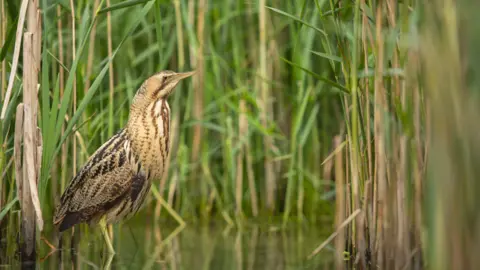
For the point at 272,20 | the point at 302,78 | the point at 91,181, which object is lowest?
the point at 91,181

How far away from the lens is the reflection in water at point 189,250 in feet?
16.8

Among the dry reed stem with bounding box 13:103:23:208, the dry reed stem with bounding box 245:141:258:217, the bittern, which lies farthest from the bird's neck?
the dry reed stem with bounding box 245:141:258:217

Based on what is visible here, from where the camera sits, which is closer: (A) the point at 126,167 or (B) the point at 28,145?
(B) the point at 28,145

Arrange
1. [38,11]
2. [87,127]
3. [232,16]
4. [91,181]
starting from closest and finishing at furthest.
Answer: [38,11] < [91,181] < [87,127] < [232,16]

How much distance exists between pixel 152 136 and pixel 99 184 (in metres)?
0.38

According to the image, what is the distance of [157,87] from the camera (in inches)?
230

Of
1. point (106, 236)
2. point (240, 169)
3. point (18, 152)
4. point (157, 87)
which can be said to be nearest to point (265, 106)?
point (240, 169)

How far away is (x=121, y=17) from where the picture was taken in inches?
272

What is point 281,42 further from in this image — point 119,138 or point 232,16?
point 119,138

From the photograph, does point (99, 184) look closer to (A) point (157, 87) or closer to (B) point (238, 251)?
(A) point (157, 87)

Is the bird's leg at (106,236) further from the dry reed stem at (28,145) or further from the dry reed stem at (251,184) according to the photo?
the dry reed stem at (251,184)

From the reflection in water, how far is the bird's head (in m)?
0.72

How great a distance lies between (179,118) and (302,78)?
91 cm

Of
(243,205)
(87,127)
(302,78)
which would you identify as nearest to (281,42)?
(302,78)
